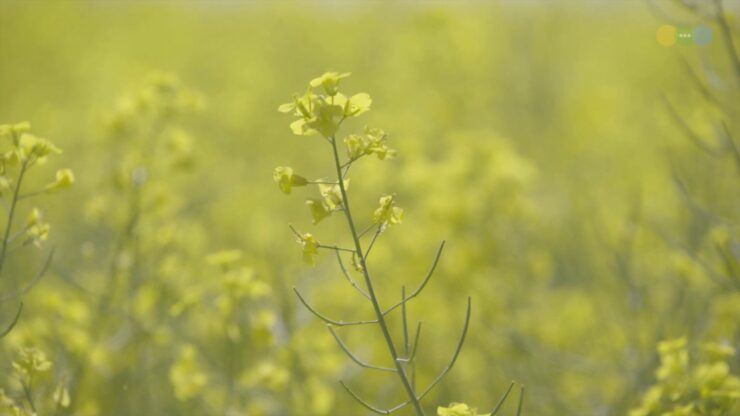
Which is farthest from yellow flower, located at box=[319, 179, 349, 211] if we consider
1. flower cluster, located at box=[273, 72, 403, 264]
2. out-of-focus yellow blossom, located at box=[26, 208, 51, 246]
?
out-of-focus yellow blossom, located at box=[26, 208, 51, 246]

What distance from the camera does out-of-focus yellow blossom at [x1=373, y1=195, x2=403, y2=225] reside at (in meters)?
1.42

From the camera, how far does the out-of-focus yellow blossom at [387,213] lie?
4.67 ft

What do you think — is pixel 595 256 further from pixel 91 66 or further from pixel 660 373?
pixel 91 66

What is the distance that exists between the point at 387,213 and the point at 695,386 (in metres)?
0.84

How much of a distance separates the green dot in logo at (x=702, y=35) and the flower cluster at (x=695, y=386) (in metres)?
1.27

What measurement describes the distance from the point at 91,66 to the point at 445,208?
18.2 ft

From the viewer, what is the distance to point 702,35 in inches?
114

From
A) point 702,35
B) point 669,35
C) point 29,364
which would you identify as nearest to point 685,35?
point 702,35

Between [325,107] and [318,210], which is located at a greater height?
[325,107]

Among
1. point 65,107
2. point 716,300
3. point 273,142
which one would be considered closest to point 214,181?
point 273,142

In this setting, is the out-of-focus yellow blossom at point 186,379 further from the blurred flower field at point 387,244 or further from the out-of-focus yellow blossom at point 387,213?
the out-of-focus yellow blossom at point 387,213

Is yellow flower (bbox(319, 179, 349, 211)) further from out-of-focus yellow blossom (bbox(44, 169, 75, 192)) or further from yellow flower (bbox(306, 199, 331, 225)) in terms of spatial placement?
out-of-focus yellow blossom (bbox(44, 169, 75, 192))

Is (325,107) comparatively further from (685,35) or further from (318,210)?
(685,35)

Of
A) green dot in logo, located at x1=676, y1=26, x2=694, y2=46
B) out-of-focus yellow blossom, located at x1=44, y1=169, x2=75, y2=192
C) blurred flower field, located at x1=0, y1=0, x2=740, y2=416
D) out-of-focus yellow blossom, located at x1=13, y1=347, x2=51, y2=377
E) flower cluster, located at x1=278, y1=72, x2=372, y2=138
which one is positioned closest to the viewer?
flower cluster, located at x1=278, y1=72, x2=372, y2=138
